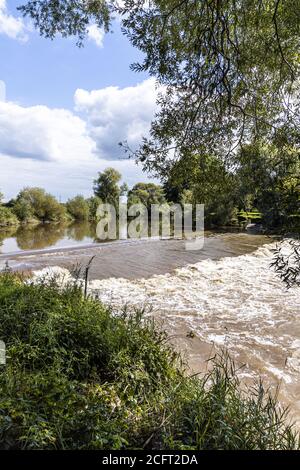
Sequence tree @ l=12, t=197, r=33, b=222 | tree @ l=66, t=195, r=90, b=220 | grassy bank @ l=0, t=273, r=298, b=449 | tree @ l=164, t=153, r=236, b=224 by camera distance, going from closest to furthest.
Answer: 1. grassy bank @ l=0, t=273, r=298, b=449
2. tree @ l=164, t=153, r=236, b=224
3. tree @ l=12, t=197, r=33, b=222
4. tree @ l=66, t=195, r=90, b=220

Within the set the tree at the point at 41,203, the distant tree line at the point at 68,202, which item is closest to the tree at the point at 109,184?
the distant tree line at the point at 68,202

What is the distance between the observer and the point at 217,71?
3467 mm

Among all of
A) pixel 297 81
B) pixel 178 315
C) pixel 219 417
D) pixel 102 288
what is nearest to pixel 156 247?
pixel 102 288

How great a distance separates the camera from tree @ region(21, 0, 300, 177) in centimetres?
342

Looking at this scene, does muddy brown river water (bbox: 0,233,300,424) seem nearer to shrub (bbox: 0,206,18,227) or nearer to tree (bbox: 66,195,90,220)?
shrub (bbox: 0,206,18,227)

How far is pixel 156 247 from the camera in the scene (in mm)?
15664

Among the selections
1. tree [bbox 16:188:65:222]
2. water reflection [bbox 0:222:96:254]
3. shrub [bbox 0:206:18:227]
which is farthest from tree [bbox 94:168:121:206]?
water reflection [bbox 0:222:96:254]

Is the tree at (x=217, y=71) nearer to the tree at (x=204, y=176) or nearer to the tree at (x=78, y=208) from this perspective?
the tree at (x=204, y=176)

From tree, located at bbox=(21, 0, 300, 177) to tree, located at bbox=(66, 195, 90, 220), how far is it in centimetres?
3715

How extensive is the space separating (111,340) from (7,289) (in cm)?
200

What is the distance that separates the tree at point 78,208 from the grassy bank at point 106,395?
3668 cm

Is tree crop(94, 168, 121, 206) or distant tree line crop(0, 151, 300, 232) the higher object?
tree crop(94, 168, 121, 206)

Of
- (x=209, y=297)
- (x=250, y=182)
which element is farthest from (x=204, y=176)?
(x=209, y=297)
